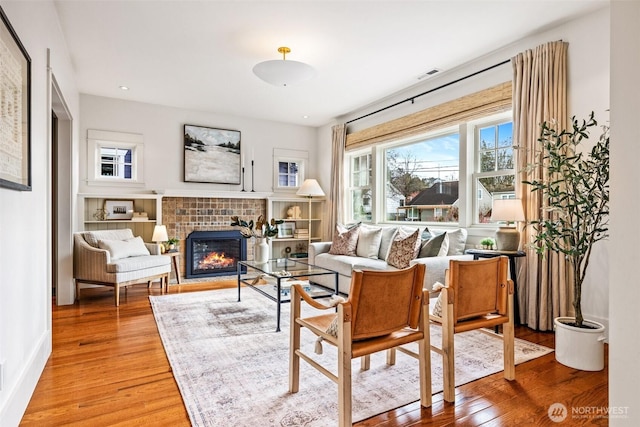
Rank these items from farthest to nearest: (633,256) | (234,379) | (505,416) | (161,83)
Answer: (161,83) → (234,379) → (505,416) → (633,256)

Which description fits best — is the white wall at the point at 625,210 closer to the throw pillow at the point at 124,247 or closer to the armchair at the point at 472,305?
the armchair at the point at 472,305

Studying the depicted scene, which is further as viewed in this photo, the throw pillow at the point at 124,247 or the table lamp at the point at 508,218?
the throw pillow at the point at 124,247

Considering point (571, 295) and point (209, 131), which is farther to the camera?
point (209, 131)

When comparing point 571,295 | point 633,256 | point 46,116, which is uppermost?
point 46,116

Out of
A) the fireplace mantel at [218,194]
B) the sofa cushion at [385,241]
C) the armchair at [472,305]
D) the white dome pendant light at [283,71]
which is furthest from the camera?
the fireplace mantel at [218,194]

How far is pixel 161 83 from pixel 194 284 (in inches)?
108

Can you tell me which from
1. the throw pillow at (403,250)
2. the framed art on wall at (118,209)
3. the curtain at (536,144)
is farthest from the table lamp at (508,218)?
the framed art on wall at (118,209)

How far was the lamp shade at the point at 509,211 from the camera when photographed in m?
3.18

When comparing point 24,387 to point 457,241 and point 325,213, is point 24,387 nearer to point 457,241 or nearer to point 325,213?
point 457,241

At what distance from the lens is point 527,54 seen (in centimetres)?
337

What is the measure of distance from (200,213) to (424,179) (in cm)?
350

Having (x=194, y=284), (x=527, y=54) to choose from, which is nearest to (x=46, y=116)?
(x=194, y=284)

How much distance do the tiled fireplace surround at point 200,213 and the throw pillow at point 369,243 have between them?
2.15 meters

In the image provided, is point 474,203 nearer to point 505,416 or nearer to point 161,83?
point 505,416
